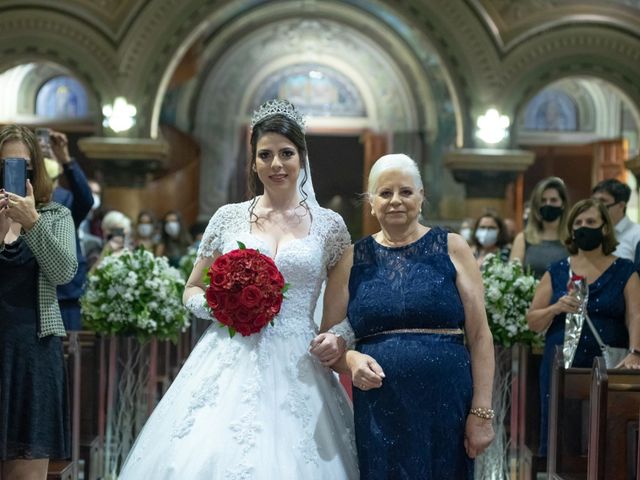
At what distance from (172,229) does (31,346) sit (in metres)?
6.93

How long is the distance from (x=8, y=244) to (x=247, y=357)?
3.53 ft

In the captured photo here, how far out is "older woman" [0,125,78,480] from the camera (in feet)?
13.9

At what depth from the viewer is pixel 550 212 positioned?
7.33 m

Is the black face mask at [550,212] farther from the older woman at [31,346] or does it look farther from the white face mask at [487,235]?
the older woman at [31,346]

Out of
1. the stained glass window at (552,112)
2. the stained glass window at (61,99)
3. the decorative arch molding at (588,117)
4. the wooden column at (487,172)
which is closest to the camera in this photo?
the wooden column at (487,172)

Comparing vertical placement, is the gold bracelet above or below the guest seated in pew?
below

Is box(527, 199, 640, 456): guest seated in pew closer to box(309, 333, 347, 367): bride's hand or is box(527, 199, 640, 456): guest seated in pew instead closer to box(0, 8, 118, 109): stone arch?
box(309, 333, 347, 367): bride's hand

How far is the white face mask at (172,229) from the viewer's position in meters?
11.2

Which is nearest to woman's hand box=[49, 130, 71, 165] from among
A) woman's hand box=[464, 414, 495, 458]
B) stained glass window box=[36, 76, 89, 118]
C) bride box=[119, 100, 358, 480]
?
bride box=[119, 100, 358, 480]

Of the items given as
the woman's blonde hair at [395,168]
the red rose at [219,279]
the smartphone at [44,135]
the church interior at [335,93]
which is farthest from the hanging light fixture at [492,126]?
the red rose at [219,279]

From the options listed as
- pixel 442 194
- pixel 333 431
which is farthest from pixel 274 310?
pixel 442 194

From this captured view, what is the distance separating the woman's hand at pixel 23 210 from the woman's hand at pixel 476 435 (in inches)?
72.8

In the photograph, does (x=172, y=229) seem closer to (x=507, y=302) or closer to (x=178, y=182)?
(x=507, y=302)

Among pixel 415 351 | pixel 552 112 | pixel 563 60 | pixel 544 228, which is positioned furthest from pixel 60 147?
pixel 552 112
